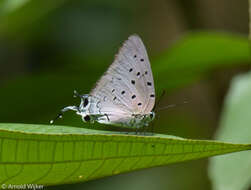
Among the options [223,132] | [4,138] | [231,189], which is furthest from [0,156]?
[223,132]

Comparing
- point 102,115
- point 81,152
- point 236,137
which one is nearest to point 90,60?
point 102,115

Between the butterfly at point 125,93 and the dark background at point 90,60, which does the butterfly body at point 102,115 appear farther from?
the dark background at point 90,60

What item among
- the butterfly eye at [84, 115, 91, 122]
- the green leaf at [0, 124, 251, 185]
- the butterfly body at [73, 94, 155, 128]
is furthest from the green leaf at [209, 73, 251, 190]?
the green leaf at [0, 124, 251, 185]

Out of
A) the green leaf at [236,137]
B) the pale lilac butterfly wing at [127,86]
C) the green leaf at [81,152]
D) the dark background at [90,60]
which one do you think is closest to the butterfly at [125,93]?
the pale lilac butterfly wing at [127,86]

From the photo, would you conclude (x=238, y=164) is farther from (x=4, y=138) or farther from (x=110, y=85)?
(x=4, y=138)

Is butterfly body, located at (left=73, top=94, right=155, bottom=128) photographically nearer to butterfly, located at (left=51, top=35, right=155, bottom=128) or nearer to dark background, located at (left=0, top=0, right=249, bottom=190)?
butterfly, located at (left=51, top=35, right=155, bottom=128)

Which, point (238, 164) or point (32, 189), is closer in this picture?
point (32, 189)
